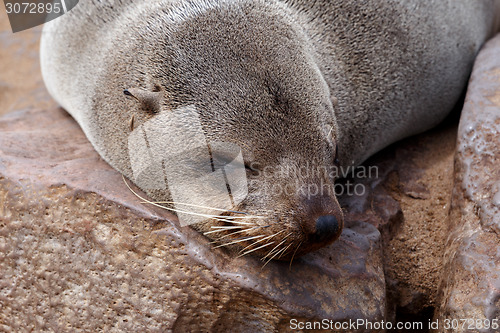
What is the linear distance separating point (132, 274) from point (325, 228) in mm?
1184

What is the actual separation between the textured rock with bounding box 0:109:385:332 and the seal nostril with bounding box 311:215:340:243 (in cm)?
42

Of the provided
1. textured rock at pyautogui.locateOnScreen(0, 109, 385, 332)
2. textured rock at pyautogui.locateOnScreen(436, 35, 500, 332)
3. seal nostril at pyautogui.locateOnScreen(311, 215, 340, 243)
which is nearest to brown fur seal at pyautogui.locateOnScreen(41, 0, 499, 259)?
seal nostril at pyautogui.locateOnScreen(311, 215, 340, 243)

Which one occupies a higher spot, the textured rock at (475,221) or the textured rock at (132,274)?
the textured rock at (475,221)

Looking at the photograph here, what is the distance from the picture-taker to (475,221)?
11.9ft

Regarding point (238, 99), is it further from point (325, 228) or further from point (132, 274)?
point (132, 274)

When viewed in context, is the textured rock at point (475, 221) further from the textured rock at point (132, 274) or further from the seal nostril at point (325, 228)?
the seal nostril at point (325, 228)

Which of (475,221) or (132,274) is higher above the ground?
(475,221)

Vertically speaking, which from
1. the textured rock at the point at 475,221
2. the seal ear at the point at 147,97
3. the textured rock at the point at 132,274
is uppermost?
the seal ear at the point at 147,97

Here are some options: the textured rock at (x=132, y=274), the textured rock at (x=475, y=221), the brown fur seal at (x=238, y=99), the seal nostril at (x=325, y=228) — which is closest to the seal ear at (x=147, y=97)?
the brown fur seal at (x=238, y=99)

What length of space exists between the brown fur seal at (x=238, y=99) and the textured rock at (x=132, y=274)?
19cm

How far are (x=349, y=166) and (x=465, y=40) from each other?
1899 mm

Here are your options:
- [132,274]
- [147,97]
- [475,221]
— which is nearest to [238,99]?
[147,97]

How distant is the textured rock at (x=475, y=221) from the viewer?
129 inches

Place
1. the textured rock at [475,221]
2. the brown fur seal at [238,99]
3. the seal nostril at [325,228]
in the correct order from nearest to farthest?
the seal nostril at [325,228] < the brown fur seal at [238,99] < the textured rock at [475,221]
